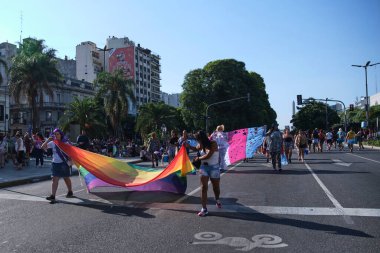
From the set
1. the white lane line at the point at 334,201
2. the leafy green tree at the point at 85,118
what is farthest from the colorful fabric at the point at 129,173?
the leafy green tree at the point at 85,118

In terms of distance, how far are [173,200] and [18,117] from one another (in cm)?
6883

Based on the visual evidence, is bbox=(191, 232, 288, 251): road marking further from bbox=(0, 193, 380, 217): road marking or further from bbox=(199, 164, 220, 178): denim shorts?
bbox=(199, 164, 220, 178): denim shorts

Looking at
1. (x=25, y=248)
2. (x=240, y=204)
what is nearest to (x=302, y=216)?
(x=240, y=204)

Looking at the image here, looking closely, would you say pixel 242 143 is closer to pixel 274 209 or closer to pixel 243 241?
pixel 274 209

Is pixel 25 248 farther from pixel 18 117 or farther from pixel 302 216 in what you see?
pixel 18 117

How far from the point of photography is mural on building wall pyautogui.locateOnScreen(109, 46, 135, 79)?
107750 millimetres

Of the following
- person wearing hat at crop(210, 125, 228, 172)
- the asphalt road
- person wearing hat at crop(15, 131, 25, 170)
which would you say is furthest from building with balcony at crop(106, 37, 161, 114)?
the asphalt road

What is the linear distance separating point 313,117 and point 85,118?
7661cm

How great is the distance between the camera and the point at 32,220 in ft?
25.2

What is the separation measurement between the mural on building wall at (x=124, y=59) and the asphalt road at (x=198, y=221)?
98.9 meters

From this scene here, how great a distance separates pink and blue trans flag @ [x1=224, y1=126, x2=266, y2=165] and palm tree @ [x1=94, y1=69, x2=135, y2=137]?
83.4ft

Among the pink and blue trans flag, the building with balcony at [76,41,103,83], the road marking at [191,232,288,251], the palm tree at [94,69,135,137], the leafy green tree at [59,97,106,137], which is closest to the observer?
the road marking at [191,232,288,251]

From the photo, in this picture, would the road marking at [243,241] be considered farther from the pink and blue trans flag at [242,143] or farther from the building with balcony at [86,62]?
the building with balcony at [86,62]

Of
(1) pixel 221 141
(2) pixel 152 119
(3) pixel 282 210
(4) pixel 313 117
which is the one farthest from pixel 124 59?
(3) pixel 282 210
